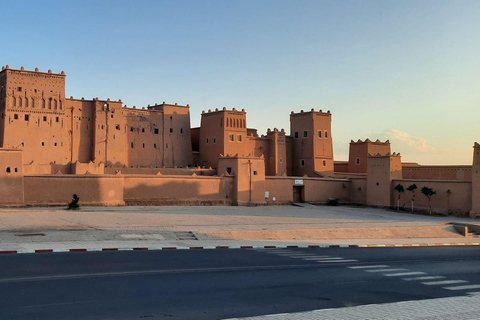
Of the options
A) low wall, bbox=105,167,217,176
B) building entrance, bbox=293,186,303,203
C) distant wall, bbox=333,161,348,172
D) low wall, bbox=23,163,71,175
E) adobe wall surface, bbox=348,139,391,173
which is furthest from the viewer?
distant wall, bbox=333,161,348,172

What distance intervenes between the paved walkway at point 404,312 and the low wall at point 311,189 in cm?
3353

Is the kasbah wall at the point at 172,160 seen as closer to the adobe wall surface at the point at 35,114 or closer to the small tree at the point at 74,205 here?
the adobe wall surface at the point at 35,114

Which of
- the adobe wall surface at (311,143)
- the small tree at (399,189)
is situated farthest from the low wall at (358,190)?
the adobe wall surface at (311,143)

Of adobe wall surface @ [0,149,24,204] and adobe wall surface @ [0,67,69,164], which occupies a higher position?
adobe wall surface @ [0,67,69,164]

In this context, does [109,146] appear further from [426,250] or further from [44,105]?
[426,250]

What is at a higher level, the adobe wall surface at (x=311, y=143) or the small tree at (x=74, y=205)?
the adobe wall surface at (x=311, y=143)

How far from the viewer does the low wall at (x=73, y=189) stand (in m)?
33.2

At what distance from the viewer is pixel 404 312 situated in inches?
409

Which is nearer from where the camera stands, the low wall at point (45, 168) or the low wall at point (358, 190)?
the low wall at point (45, 168)

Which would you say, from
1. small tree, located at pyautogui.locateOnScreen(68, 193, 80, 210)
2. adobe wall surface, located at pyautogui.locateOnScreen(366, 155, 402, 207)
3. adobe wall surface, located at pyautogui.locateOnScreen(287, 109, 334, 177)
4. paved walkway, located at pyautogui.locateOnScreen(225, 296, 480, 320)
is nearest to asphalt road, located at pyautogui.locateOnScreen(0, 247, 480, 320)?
paved walkway, located at pyautogui.locateOnScreen(225, 296, 480, 320)

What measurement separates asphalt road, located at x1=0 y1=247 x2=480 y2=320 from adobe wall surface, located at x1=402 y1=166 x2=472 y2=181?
26.4 m

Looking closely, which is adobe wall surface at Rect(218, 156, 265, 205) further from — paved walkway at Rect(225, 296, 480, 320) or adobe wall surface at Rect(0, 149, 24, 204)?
paved walkway at Rect(225, 296, 480, 320)

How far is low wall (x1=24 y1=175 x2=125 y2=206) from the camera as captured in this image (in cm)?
3316

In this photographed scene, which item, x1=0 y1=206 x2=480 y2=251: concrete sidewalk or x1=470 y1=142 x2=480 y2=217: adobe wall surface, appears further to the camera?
x1=470 y1=142 x2=480 y2=217: adobe wall surface
